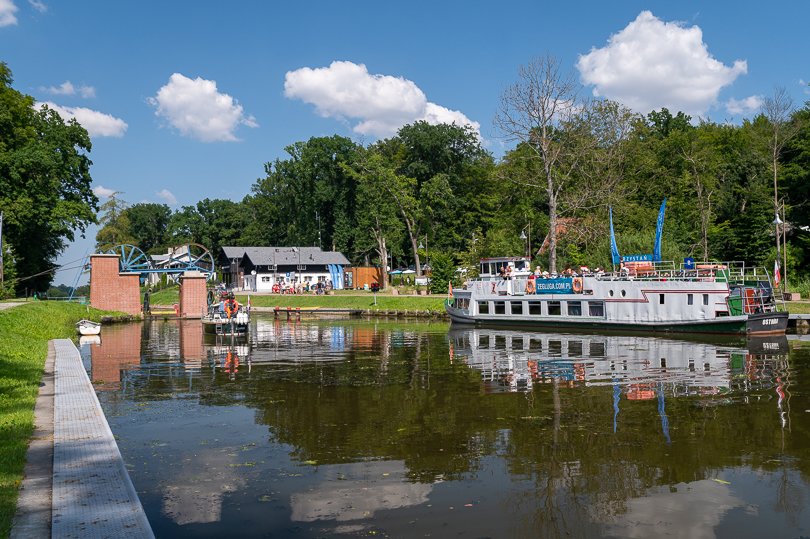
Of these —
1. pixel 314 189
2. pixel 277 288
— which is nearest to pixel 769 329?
pixel 277 288

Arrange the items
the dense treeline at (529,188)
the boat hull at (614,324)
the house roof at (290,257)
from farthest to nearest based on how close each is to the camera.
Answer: the house roof at (290,257) → the dense treeline at (529,188) → the boat hull at (614,324)

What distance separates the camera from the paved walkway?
7719mm

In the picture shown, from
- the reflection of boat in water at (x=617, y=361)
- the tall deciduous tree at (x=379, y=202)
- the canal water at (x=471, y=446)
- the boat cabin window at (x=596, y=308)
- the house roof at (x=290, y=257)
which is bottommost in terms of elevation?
the canal water at (x=471, y=446)

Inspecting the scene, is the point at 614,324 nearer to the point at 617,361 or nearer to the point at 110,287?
the point at 617,361

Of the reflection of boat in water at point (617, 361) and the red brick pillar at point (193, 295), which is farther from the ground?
the red brick pillar at point (193, 295)

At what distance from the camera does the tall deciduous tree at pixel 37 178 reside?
2403 inches

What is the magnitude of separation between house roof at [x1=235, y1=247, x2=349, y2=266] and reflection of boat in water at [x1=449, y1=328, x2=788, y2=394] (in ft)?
228

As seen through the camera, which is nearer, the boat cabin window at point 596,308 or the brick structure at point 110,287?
the boat cabin window at point 596,308

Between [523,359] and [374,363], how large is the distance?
6.13 meters

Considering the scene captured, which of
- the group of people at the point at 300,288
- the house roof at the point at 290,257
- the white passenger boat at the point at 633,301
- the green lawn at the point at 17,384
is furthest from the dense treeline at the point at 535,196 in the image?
the green lawn at the point at 17,384

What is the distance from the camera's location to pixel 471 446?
521 inches

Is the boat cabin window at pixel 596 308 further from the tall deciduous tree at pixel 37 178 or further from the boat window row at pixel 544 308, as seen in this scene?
the tall deciduous tree at pixel 37 178

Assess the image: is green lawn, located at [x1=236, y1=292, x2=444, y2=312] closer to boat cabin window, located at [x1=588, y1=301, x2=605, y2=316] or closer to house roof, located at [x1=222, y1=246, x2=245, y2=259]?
boat cabin window, located at [x1=588, y1=301, x2=605, y2=316]

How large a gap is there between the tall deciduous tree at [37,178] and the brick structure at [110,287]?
464cm
